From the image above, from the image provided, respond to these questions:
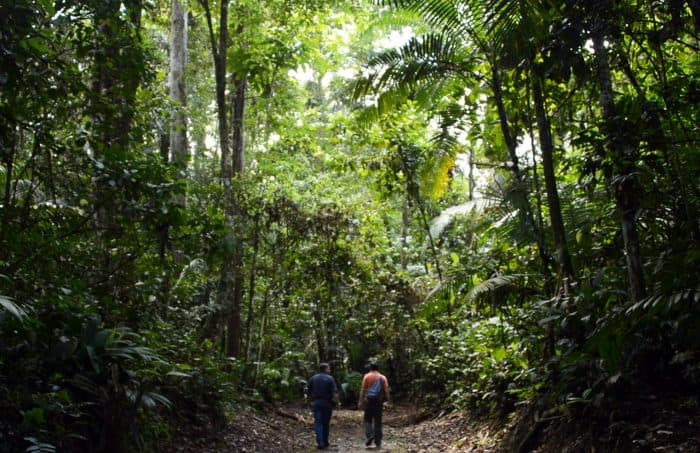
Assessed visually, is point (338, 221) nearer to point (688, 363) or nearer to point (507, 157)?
point (507, 157)

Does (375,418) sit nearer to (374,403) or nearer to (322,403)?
(374,403)

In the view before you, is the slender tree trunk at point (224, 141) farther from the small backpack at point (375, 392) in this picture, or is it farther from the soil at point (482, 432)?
the small backpack at point (375, 392)

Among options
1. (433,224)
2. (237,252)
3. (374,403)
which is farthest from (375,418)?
(237,252)

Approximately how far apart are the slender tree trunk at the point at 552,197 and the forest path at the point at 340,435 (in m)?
2.79

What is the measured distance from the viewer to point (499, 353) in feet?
28.6

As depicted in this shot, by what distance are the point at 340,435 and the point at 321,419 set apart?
106 inches

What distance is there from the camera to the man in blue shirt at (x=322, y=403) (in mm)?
10688

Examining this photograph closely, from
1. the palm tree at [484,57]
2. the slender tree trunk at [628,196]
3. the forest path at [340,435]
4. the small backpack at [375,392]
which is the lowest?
the forest path at [340,435]

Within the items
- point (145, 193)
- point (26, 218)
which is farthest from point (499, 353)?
point (26, 218)

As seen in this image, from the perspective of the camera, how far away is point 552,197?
284 inches

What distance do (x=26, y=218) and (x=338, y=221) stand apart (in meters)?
10.3

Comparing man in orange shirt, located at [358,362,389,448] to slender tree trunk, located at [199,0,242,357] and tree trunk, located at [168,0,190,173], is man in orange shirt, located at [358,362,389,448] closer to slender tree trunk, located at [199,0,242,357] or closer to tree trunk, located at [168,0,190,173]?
slender tree trunk, located at [199,0,242,357]

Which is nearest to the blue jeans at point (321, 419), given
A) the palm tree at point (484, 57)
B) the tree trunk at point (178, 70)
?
the palm tree at point (484, 57)

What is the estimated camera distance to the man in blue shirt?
10688mm
